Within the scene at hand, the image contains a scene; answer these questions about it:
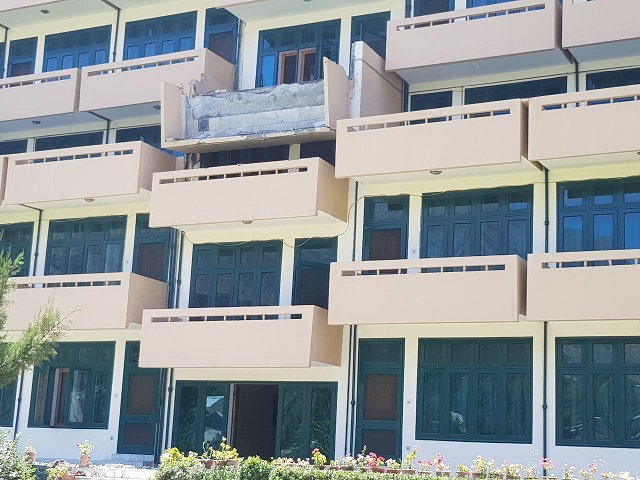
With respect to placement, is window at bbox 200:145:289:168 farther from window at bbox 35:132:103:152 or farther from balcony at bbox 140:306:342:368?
balcony at bbox 140:306:342:368

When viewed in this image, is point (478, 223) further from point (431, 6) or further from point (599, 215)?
point (431, 6)

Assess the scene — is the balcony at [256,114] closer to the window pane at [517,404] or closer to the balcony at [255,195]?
the balcony at [255,195]

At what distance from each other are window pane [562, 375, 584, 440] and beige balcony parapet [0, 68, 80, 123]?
15106 millimetres

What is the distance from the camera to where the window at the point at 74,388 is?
95.2 feet

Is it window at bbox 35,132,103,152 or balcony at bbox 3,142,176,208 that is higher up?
window at bbox 35,132,103,152

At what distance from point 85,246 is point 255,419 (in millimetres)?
6415

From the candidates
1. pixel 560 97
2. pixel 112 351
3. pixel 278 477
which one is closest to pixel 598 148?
pixel 560 97

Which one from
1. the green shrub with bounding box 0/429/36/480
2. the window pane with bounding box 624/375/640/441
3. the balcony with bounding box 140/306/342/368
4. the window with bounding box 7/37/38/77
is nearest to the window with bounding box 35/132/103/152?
the window with bounding box 7/37/38/77

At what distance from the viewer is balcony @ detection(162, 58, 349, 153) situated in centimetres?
2673

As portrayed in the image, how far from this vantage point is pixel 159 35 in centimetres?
3150

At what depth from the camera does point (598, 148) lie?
23.2m

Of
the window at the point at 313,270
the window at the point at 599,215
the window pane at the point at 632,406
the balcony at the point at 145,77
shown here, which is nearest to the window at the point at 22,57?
the balcony at the point at 145,77

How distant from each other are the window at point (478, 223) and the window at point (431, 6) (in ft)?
15.8

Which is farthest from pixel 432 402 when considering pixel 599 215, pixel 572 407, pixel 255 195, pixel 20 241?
pixel 20 241
